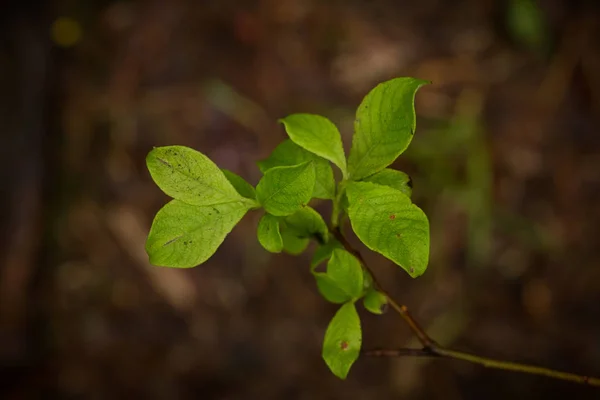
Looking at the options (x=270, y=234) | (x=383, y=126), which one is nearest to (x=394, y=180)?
(x=383, y=126)

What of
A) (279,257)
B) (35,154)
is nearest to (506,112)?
(279,257)

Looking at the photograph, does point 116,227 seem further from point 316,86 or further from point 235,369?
point 316,86

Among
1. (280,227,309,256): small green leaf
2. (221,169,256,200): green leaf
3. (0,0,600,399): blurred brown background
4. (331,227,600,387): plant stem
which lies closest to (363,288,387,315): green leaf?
(331,227,600,387): plant stem

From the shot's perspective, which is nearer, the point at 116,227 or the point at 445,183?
the point at 445,183

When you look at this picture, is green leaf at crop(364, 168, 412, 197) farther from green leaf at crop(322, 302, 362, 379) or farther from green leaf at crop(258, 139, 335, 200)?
green leaf at crop(322, 302, 362, 379)

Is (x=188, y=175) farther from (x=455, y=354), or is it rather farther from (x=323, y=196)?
(x=455, y=354)

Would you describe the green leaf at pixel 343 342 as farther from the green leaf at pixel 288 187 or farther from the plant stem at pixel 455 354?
the green leaf at pixel 288 187
